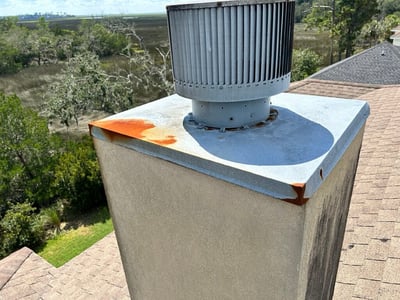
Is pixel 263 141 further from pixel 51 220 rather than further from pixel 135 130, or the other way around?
pixel 51 220

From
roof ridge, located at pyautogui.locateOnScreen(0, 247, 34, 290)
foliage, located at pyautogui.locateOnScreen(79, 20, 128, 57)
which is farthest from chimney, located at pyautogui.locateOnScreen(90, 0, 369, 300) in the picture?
foliage, located at pyautogui.locateOnScreen(79, 20, 128, 57)

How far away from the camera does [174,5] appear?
1.50 meters

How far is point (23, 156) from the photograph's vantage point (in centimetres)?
1398

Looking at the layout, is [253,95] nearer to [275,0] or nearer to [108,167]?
[275,0]

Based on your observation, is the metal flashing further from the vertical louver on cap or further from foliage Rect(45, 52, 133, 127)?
foliage Rect(45, 52, 133, 127)

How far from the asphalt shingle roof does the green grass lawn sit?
32.4 feet

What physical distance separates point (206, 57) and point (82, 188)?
40.3 ft

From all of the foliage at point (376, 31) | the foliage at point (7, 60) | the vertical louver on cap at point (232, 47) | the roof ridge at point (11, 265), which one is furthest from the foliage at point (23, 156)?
the foliage at point (376, 31)

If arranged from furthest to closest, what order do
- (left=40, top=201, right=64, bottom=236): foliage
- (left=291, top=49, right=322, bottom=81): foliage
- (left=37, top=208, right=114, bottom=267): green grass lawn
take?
1. (left=291, top=49, right=322, bottom=81): foliage
2. (left=40, top=201, right=64, bottom=236): foliage
3. (left=37, top=208, right=114, bottom=267): green grass lawn

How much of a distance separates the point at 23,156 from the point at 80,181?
370cm

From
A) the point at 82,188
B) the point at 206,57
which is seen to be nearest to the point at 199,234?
the point at 206,57

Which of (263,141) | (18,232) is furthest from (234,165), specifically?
(18,232)

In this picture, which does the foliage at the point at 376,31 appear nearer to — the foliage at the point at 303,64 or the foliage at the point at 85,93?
the foliage at the point at 303,64

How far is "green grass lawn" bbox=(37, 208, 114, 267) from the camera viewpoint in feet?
34.9
